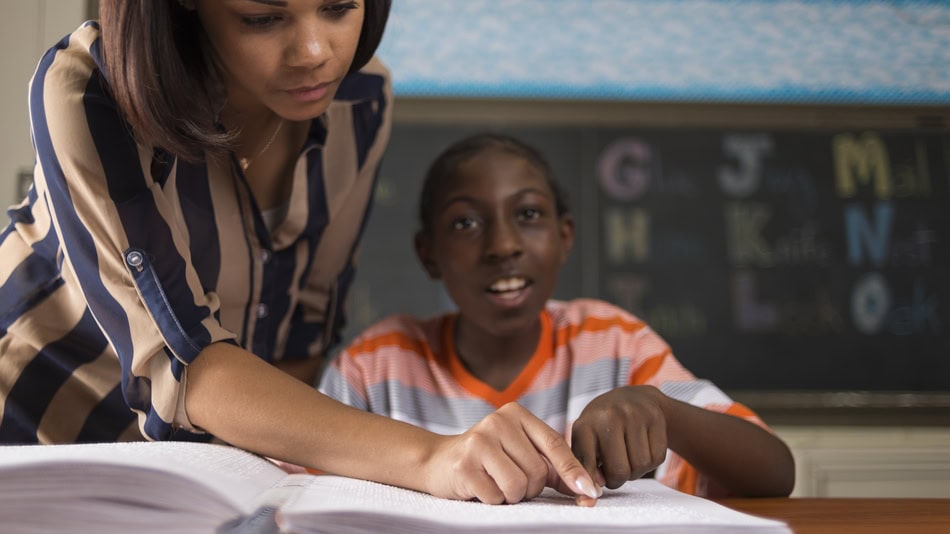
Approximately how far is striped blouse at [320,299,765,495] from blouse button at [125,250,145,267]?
0.50 meters

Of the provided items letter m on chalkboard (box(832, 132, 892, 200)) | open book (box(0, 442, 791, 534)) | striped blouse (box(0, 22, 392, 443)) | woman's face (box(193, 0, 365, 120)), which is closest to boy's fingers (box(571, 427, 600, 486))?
open book (box(0, 442, 791, 534))

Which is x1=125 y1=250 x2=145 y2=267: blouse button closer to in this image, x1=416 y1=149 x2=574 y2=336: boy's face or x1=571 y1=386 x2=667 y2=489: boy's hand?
x1=571 y1=386 x2=667 y2=489: boy's hand

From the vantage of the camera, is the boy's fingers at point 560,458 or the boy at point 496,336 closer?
the boy's fingers at point 560,458

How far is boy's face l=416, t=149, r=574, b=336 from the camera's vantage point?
1.21 metres

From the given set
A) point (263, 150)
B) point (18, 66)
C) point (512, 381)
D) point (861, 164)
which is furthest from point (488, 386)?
point (861, 164)

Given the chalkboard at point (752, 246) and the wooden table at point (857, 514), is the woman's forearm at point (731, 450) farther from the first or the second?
the chalkboard at point (752, 246)

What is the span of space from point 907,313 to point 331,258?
155 cm

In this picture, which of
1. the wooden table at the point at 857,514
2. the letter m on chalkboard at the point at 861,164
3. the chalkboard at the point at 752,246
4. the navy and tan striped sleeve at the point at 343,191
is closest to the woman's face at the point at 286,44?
the navy and tan striped sleeve at the point at 343,191

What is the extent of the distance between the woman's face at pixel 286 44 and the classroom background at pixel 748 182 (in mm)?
1266

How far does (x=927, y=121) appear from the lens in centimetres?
219

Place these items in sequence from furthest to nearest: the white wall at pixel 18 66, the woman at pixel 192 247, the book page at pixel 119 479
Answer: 1. the white wall at pixel 18 66
2. the woman at pixel 192 247
3. the book page at pixel 119 479

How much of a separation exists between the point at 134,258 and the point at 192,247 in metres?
0.18

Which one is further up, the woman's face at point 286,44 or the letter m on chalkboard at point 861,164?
the woman's face at point 286,44

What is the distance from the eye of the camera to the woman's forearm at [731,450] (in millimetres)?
888
